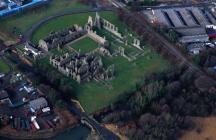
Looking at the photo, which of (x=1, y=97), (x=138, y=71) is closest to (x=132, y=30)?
(x=138, y=71)

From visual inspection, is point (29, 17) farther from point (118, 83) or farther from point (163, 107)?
point (163, 107)

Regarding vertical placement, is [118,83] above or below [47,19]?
below

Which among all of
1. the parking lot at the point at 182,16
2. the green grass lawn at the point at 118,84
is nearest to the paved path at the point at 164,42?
the parking lot at the point at 182,16

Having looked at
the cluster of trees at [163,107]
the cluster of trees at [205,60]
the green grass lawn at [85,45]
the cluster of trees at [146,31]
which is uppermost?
the cluster of trees at [146,31]

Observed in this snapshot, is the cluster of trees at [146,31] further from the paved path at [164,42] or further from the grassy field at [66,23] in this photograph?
the grassy field at [66,23]

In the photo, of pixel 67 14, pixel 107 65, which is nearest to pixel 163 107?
pixel 107 65
